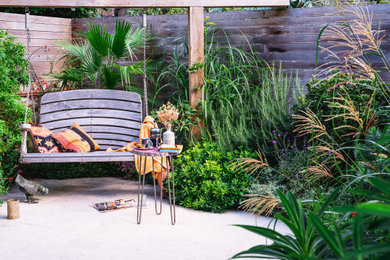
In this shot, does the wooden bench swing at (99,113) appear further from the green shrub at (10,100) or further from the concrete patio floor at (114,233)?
the concrete patio floor at (114,233)

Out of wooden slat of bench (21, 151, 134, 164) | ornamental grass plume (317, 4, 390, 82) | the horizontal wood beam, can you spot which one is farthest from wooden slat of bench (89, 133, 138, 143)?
ornamental grass plume (317, 4, 390, 82)

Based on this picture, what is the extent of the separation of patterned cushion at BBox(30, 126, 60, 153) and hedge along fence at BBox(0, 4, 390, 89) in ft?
3.90

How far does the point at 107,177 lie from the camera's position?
527cm

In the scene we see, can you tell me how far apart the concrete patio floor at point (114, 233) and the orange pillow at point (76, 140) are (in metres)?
0.52

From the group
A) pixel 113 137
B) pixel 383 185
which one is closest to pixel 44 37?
pixel 113 137

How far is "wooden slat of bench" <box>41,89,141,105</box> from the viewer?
4652 mm

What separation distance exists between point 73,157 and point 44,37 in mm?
2133

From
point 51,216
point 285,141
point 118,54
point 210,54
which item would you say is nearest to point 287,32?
point 210,54

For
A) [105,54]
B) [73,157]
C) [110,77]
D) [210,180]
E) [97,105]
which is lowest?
[210,180]

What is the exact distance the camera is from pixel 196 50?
4387 millimetres

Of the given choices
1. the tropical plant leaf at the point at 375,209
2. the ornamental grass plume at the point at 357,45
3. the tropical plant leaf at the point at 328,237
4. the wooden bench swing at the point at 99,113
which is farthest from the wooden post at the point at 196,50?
the tropical plant leaf at the point at 375,209

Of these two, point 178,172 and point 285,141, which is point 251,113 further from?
point 178,172

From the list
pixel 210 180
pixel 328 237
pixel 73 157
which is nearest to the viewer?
pixel 328 237

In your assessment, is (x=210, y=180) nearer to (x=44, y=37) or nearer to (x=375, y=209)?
(x=375, y=209)
